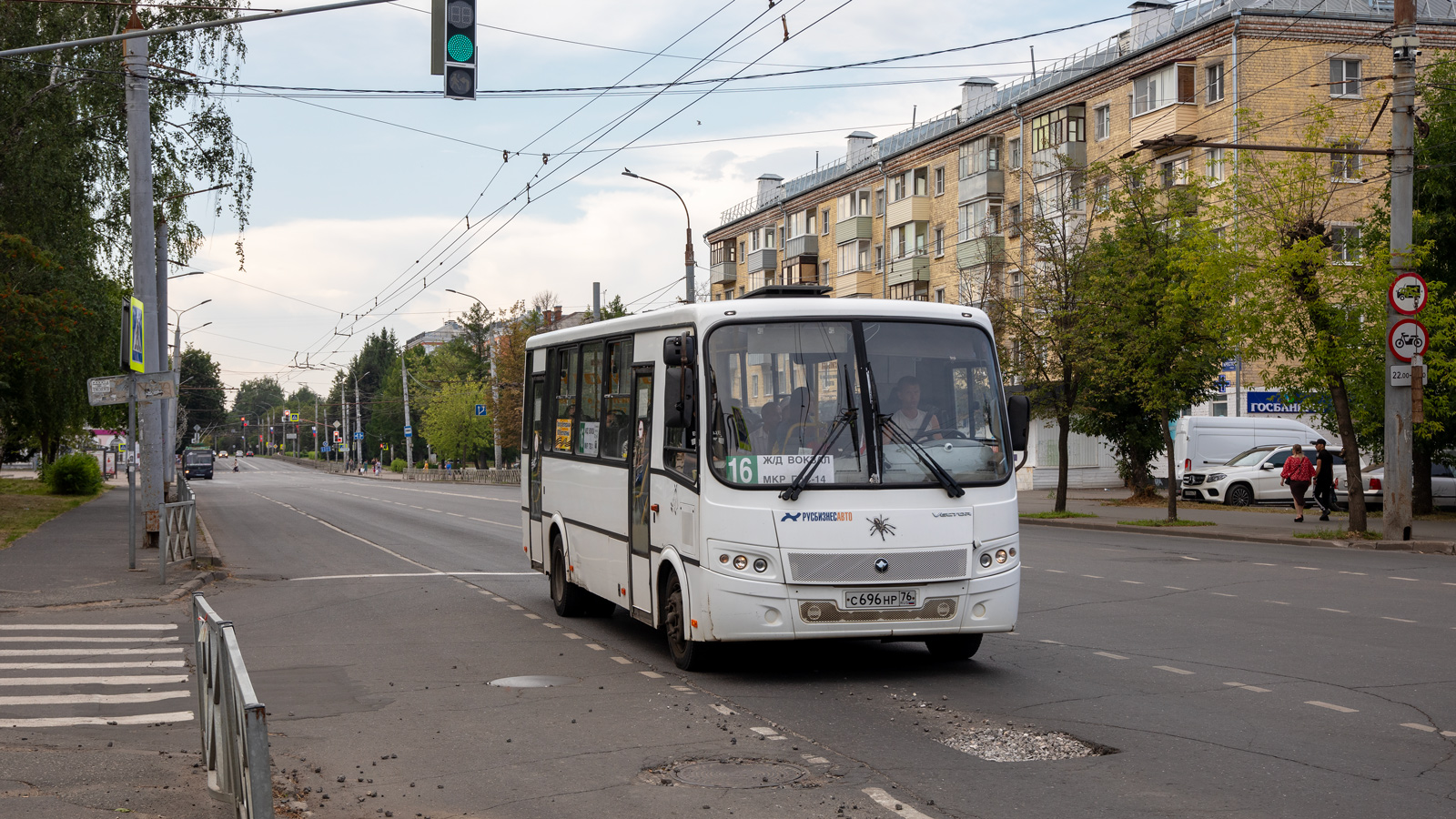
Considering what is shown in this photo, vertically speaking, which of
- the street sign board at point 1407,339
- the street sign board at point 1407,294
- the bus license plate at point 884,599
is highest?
the street sign board at point 1407,294

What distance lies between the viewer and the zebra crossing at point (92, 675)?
8.93 metres

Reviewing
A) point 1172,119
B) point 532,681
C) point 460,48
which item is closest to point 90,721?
point 532,681

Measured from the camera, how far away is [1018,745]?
7539mm

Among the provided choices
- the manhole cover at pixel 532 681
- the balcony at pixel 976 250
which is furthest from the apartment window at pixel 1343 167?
the manhole cover at pixel 532 681

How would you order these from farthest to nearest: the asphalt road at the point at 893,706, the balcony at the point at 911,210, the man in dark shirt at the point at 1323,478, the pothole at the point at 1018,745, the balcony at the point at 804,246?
the balcony at the point at 804,246
the balcony at the point at 911,210
the man in dark shirt at the point at 1323,478
the pothole at the point at 1018,745
the asphalt road at the point at 893,706

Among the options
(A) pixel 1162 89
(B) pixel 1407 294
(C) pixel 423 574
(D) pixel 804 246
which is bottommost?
(C) pixel 423 574

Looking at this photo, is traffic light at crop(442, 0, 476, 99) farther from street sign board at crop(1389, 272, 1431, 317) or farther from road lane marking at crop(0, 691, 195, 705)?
street sign board at crop(1389, 272, 1431, 317)

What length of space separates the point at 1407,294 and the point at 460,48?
15.7m

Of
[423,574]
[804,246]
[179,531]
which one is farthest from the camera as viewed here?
[804,246]

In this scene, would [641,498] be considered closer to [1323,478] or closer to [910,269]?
[1323,478]

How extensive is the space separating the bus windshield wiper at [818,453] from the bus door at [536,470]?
555 cm

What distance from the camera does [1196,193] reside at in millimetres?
27734

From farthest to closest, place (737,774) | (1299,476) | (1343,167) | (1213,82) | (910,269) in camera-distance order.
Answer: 1. (910,269)
2. (1213,82)
3. (1299,476)
4. (1343,167)
5. (737,774)

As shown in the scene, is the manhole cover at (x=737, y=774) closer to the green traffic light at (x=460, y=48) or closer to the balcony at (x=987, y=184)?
the green traffic light at (x=460, y=48)
